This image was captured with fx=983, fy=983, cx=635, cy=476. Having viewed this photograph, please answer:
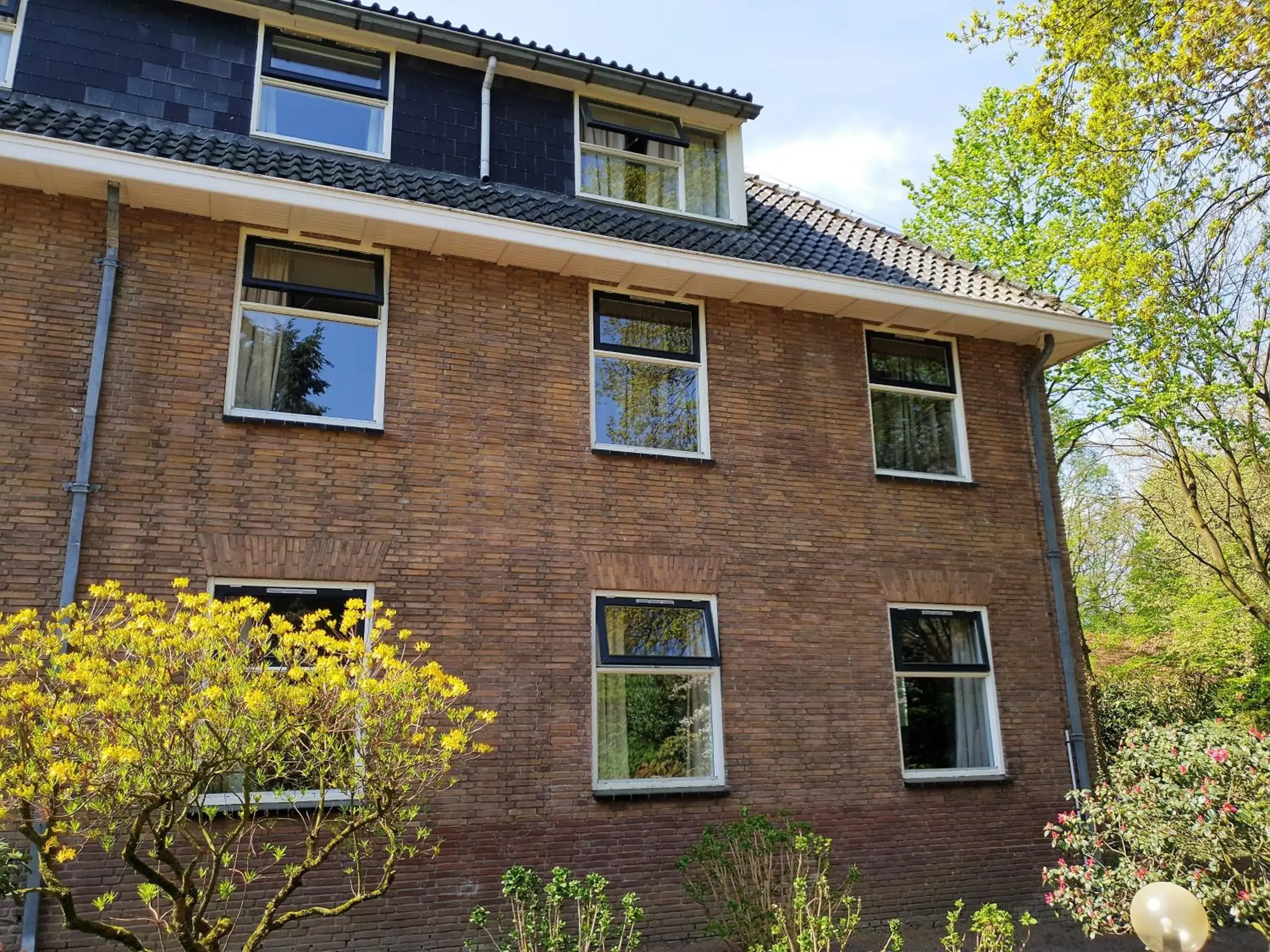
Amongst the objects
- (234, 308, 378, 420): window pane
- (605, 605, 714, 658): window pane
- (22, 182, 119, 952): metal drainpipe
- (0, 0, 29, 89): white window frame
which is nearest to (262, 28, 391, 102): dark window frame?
(0, 0, 29, 89): white window frame

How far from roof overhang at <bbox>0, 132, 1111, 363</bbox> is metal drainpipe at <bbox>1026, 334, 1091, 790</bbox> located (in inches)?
19.0

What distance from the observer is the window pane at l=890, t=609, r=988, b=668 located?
34.0 feet

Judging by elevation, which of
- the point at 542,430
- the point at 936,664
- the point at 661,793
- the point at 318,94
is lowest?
the point at 661,793

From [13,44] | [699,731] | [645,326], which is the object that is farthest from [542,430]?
[13,44]

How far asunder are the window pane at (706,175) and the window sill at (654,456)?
11.6ft

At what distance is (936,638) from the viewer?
1055 cm

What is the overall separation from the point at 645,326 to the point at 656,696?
3.82 meters

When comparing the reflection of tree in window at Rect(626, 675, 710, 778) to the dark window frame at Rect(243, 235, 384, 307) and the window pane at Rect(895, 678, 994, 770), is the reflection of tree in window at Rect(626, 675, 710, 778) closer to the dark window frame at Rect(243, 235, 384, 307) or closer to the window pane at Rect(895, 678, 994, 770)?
the window pane at Rect(895, 678, 994, 770)

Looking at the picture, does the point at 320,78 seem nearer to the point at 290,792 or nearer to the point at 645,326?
the point at 645,326

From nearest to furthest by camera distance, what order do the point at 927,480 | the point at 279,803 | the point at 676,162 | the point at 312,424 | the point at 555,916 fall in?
the point at 555,916, the point at 279,803, the point at 312,424, the point at 927,480, the point at 676,162

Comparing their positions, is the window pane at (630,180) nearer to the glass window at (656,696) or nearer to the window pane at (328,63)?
the window pane at (328,63)

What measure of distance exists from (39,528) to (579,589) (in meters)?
4.44

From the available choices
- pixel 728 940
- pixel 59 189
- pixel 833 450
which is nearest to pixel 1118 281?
pixel 833 450

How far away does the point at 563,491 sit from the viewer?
30.8 feet
